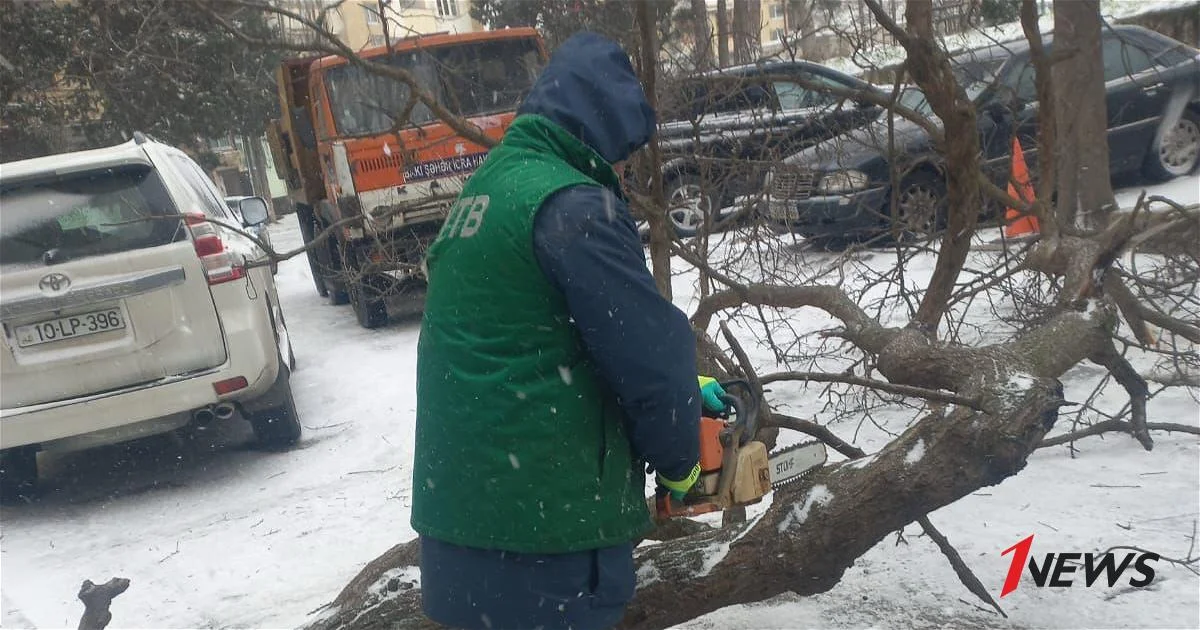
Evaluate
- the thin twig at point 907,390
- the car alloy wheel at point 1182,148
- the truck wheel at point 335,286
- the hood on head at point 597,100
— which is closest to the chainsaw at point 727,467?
the thin twig at point 907,390

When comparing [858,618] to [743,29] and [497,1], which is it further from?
[497,1]

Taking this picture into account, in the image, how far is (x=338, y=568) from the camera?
3797mm

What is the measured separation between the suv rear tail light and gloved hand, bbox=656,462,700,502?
3273 millimetres

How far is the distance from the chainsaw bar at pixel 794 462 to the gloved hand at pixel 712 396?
21cm

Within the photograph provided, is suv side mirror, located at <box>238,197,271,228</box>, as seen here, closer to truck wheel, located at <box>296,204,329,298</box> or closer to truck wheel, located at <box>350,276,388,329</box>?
truck wheel, located at <box>350,276,388,329</box>

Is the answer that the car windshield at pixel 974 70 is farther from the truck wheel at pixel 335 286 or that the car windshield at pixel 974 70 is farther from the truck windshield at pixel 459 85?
the truck wheel at pixel 335 286

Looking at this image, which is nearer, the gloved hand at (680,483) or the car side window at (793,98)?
the gloved hand at (680,483)

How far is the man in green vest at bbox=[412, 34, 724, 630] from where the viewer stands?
177 centimetres

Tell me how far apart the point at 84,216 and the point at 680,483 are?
368 cm

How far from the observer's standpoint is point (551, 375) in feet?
5.97

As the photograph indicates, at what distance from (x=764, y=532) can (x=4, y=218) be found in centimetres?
387

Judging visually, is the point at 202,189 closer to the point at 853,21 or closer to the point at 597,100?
the point at 853,21

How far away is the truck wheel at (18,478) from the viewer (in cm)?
476

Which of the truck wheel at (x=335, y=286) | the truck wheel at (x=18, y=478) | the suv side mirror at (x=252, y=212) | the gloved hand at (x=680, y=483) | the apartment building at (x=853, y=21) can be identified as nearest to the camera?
the gloved hand at (x=680, y=483)
